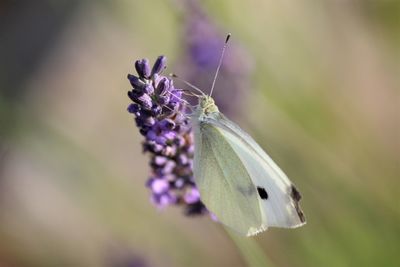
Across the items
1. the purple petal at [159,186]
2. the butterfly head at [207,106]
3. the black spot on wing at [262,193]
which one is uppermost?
the butterfly head at [207,106]

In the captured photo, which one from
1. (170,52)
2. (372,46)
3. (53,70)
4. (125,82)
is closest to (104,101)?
(125,82)

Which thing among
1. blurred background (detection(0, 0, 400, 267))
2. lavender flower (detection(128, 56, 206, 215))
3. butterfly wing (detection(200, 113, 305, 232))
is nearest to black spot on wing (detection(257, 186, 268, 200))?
butterfly wing (detection(200, 113, 305, 232))

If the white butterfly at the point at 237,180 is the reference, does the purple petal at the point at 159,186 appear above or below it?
below

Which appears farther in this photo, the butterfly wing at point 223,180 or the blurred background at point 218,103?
the blurred background at point 218,103

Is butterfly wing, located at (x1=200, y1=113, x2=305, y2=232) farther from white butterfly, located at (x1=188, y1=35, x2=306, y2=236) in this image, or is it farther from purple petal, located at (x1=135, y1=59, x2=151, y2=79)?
purple petal, located at (x1=135, y1=59, x2=151, y2=79)

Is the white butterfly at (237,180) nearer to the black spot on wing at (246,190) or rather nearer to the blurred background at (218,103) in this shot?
the black spot on wing at (246,190)

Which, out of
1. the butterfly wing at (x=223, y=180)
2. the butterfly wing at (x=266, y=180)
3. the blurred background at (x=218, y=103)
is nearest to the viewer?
the butterfly wing at (x=266, y=180)

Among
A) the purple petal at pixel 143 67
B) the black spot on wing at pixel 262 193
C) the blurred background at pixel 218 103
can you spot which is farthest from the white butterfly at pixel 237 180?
the blurred background at pixel 218 103

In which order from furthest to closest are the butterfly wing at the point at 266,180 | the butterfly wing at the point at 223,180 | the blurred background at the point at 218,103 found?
1. the blurred background at the point at 218,103
2. the butterfly wing at the point at 223,180
3. the butterfly wing at the point at 266,180
